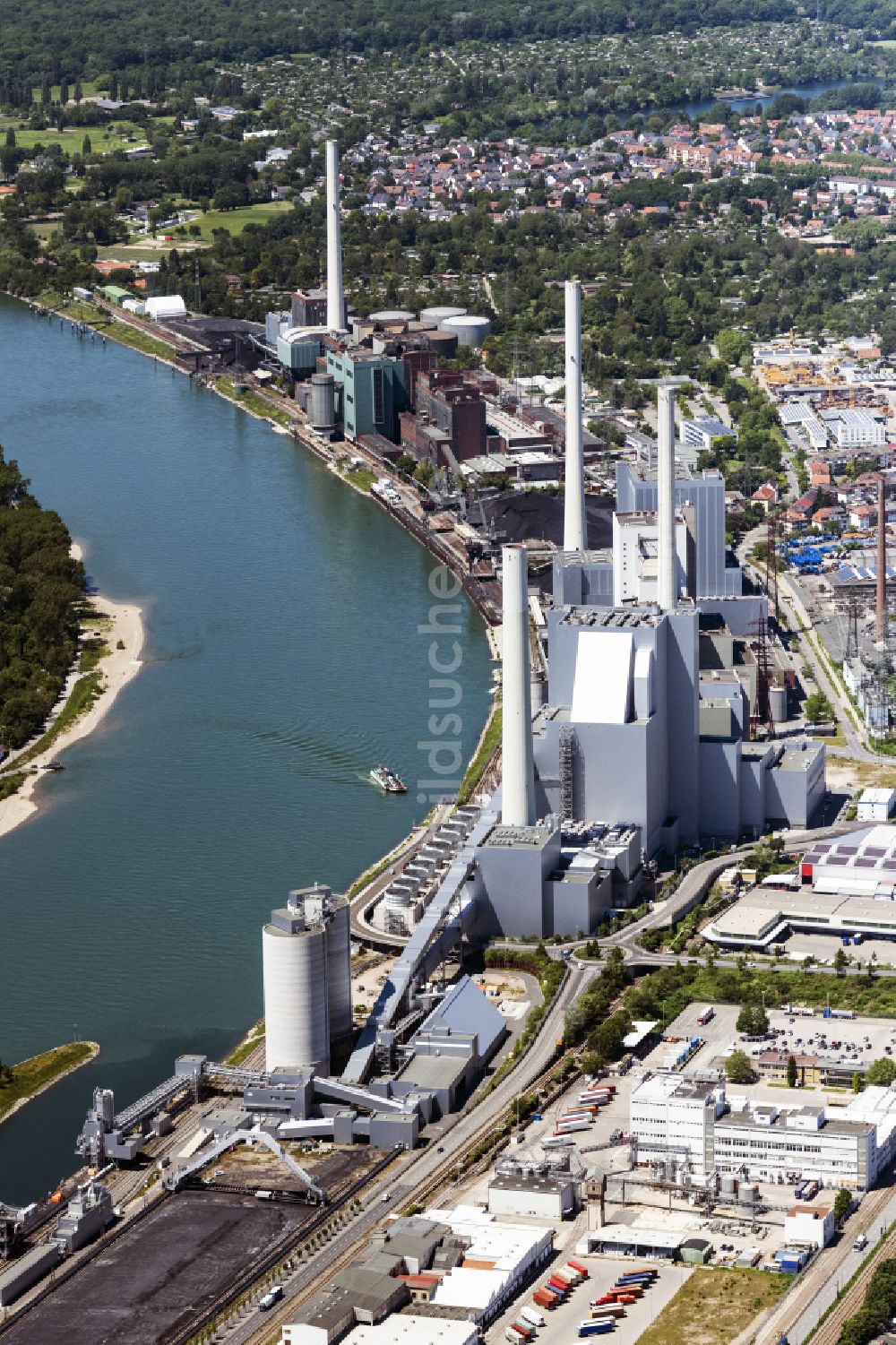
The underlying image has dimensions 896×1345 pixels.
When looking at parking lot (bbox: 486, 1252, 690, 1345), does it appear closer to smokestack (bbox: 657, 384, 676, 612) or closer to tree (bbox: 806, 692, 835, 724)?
smokestack (bbox: 657, 384, 676, 612)

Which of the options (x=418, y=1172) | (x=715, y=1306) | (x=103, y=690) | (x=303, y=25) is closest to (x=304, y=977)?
(x=418, y=1172)

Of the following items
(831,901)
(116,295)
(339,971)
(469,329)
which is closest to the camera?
(339,971)

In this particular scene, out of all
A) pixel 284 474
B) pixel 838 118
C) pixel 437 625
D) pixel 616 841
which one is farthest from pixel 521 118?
pixel 616 841

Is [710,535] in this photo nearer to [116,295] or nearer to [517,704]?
[517,704]

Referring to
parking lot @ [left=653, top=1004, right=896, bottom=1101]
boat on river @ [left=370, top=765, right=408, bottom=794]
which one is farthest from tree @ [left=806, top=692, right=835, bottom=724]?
parking lot @ [left=653, top=1004, right=896, bottom=1101]

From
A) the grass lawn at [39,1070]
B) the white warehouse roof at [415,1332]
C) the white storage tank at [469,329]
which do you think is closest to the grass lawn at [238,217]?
the white storage tank at [469,329]

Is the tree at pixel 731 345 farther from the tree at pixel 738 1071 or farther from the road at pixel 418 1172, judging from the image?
the tree at pixel 738 1071
